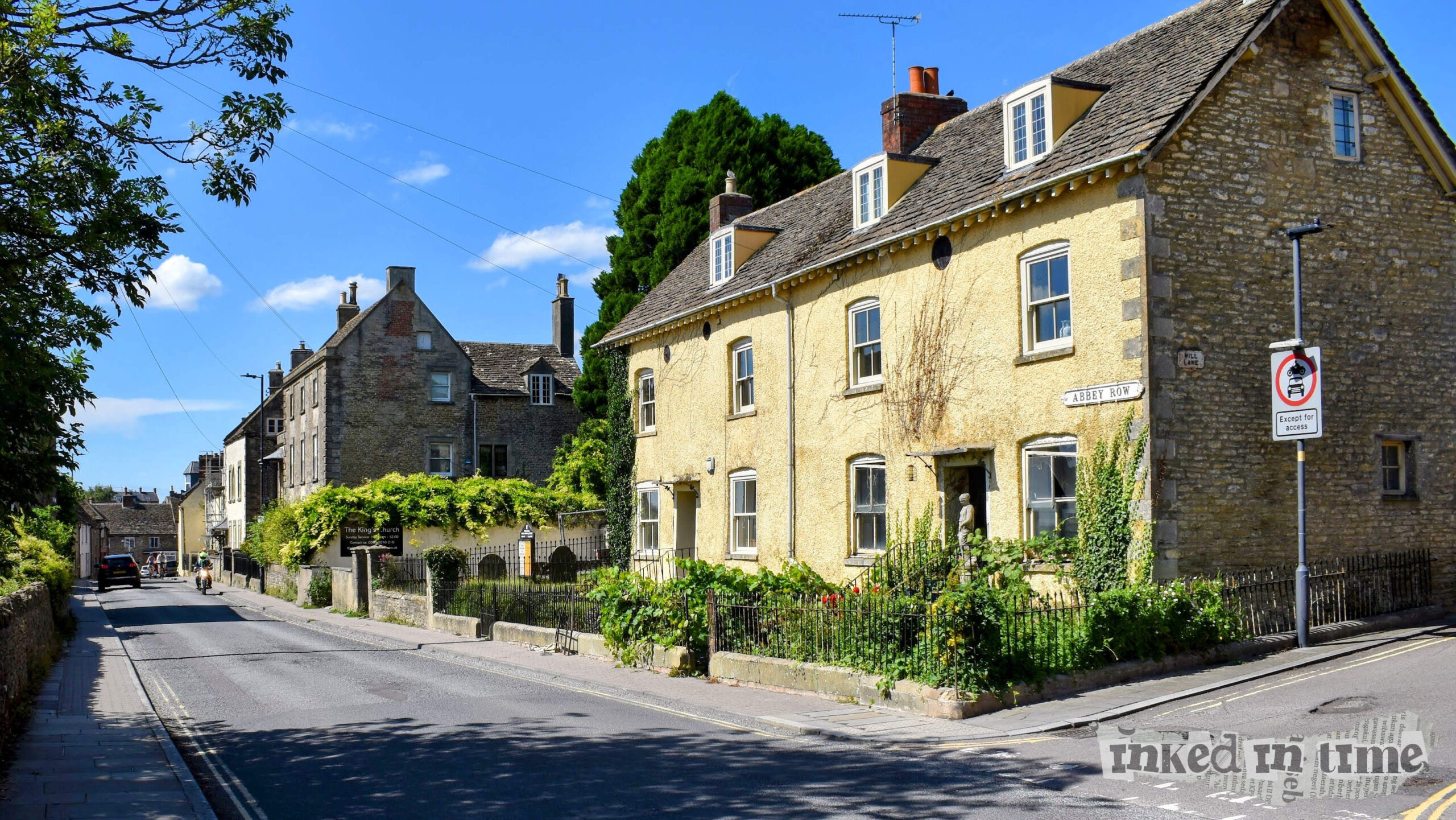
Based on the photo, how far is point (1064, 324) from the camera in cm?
1680

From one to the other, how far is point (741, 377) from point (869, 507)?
5.43m

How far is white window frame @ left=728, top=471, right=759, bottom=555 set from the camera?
24.5 meters

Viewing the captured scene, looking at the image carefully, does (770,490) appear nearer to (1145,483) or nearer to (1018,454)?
(1018,454)

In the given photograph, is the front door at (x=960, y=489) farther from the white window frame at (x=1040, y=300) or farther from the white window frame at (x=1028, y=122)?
the white window frame at (x=1028, y=122)

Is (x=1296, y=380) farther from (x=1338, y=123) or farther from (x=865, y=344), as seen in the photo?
(x=865, y=344)

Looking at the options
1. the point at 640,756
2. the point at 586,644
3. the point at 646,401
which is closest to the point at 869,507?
the point at 586,644

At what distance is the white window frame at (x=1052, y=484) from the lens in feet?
54.1

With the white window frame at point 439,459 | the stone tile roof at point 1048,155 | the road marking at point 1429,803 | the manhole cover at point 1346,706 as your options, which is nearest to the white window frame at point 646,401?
the stone tile roof at point 1048,155

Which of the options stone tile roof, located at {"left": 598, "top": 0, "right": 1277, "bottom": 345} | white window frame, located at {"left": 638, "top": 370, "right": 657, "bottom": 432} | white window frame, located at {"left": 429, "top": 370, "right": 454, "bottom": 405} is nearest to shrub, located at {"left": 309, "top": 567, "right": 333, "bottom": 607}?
white window frame, located at {"left": 638, "top": 370, "right": 657, "bottom": 432}

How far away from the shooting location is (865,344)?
2109 centimetres

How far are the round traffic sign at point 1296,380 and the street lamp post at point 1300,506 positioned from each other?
6.8 inches

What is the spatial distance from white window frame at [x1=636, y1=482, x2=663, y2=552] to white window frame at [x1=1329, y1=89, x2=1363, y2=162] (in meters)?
16.4

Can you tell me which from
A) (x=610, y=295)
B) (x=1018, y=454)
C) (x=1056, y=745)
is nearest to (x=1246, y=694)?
(x=1056, y=745)

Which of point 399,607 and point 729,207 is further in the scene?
point 729,207
